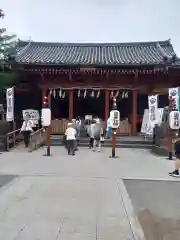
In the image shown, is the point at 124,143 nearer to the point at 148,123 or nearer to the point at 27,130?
the point at 148,123

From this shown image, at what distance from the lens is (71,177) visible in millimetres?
10328

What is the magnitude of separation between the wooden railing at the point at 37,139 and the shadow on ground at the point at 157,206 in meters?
8.02

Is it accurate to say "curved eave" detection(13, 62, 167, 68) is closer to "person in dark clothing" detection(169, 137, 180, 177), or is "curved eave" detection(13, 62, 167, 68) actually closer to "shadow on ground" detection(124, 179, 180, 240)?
"person in dark clothing" detection(169, 137, 180, 177)

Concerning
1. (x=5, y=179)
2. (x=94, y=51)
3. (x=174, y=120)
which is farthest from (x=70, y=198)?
(x=94, y=51)

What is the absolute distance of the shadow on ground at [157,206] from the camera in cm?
574

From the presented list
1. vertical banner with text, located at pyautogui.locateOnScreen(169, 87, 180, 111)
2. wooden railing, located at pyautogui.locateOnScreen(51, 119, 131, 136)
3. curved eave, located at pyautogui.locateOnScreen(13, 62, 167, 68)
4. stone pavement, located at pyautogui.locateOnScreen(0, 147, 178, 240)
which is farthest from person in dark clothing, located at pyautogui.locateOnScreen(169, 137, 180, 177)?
wooden railing, located at pyautogui.locateOnScreen(51, 119, 131, 136)

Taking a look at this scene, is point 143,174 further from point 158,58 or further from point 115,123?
point 158,58

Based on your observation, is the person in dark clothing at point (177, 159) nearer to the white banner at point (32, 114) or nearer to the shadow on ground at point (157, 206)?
the shadow on ground at point (157, 206)

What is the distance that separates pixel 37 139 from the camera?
18.2 metres

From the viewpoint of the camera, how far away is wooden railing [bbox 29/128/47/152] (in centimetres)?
1722

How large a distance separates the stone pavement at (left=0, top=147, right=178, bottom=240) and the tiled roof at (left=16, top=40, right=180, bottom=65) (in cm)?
1155

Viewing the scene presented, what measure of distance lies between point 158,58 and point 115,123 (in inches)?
363

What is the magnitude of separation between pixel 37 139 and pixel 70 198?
10810 millimetres

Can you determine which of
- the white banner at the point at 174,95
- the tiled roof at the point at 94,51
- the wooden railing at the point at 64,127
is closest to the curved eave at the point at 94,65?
the tiled roof at the point at 94,51
